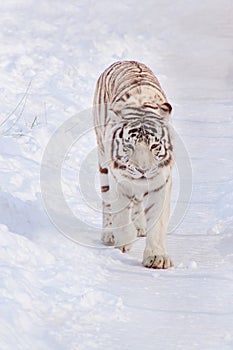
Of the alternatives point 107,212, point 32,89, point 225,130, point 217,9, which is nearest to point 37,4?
point 217,9

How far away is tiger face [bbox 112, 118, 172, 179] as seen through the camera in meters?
5.46

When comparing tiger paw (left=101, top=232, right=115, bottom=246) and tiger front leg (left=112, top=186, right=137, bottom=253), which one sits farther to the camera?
tiger paw (left=101, top=232, right=115, bottom=246)

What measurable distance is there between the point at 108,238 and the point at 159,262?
24.2 inches

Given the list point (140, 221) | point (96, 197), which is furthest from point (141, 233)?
point (96, 197)

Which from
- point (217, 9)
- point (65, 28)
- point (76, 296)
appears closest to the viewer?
point (76, 296)

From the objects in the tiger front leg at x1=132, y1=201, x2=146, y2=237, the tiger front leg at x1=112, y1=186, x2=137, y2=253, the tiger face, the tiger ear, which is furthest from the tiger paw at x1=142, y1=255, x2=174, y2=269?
the tiger ear

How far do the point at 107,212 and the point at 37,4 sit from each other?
8712mm

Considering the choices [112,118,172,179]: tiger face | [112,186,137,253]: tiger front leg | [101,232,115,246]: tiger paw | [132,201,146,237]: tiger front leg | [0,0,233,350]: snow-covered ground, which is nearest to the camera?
[0,0,233,350]: snow-covered ground

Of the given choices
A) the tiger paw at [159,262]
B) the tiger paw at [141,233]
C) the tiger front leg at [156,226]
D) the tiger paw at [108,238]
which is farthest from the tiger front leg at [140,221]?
the tiger paw at [159,262]

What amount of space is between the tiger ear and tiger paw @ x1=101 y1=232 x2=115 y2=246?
899mm

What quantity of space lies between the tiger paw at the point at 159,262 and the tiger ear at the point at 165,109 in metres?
0.83

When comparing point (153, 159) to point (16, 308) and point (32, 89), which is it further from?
point (32, 89)

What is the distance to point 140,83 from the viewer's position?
5.82 meters

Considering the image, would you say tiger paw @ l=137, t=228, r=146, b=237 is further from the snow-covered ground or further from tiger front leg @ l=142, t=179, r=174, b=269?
tiger front leg @ l=142, t=179, r=174, b=269
